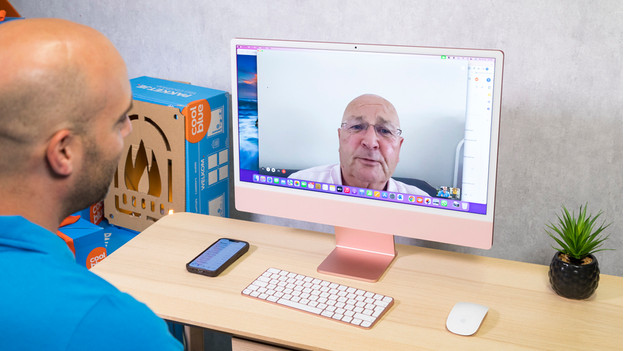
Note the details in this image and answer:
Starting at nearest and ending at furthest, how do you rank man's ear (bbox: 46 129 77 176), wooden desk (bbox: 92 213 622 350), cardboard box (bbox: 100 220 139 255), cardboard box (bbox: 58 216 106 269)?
man's ear (bbox: 46 129 77 176), wooden desk (bbox: 92 213 622 350), cardboard box (bbox: 58 216 106 269), cardboard box (bbox: 100 220 139 255)

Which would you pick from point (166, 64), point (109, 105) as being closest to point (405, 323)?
point (109, 105)

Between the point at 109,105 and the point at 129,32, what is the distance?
1.34 m

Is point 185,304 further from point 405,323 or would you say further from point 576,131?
point 576,131

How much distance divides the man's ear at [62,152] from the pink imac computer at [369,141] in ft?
2.42

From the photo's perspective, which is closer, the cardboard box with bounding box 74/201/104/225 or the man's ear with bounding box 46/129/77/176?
the man's ear with bounding box 46/129/77/176

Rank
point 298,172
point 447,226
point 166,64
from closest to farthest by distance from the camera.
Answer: point 447,226 < point 298,172 < point 166,64

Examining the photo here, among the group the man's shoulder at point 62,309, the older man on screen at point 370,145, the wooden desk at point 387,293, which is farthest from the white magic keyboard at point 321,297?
the man's shoulder at point 62,309

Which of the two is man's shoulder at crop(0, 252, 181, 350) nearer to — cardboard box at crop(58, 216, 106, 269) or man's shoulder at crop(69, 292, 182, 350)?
man's shoulder at crop(69, 292, 182, 350)

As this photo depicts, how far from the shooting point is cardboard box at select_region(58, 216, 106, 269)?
73.5 inches

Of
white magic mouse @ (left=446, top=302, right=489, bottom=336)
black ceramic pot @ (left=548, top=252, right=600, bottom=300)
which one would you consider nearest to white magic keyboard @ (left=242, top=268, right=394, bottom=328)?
white magic mouse @ (left=446, top=302, right=489, bottom=336)

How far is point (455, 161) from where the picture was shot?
4.75 feet

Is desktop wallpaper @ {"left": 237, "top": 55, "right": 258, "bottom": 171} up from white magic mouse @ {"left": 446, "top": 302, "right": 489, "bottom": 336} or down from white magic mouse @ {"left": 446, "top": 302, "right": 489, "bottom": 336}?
up

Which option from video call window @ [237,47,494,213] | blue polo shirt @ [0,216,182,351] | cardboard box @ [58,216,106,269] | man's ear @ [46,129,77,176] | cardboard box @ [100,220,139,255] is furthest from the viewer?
cardboard box @ [100,220,139,255]

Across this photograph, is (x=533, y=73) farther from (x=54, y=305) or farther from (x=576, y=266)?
(x=54, y=305)
